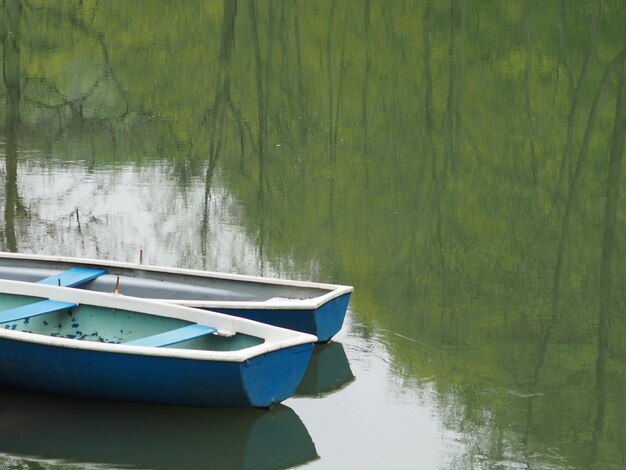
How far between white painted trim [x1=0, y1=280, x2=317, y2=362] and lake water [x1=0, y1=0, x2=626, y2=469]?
64 cm

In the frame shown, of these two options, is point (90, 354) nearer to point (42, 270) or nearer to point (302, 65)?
point (42, 270)

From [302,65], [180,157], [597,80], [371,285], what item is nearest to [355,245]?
[371,285]

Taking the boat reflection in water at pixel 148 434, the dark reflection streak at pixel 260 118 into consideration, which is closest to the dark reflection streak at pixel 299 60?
the dark reflection streak at pixel 260 118

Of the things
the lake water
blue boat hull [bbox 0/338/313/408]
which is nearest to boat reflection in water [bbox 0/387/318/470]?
the lake water

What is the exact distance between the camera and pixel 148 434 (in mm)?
8703

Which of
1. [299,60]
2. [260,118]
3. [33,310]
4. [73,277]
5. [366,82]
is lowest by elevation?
[33,310]

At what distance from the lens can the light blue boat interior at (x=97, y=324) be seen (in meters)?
9.20

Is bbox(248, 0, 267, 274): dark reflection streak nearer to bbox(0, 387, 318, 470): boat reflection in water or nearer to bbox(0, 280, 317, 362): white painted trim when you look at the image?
bbox(0, 280, 317, 362): white painted trim

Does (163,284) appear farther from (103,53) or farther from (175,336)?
(103,53)

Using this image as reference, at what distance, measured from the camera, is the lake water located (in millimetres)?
8914

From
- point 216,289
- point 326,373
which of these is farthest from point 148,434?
point 216,289

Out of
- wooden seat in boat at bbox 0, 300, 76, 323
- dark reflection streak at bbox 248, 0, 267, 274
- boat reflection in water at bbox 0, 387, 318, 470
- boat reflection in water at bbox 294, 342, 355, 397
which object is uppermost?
dark reflection streak at bbox 248, 0, 267, 274

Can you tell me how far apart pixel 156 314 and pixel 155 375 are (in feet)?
3.02

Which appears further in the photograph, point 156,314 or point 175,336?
point 156,314
